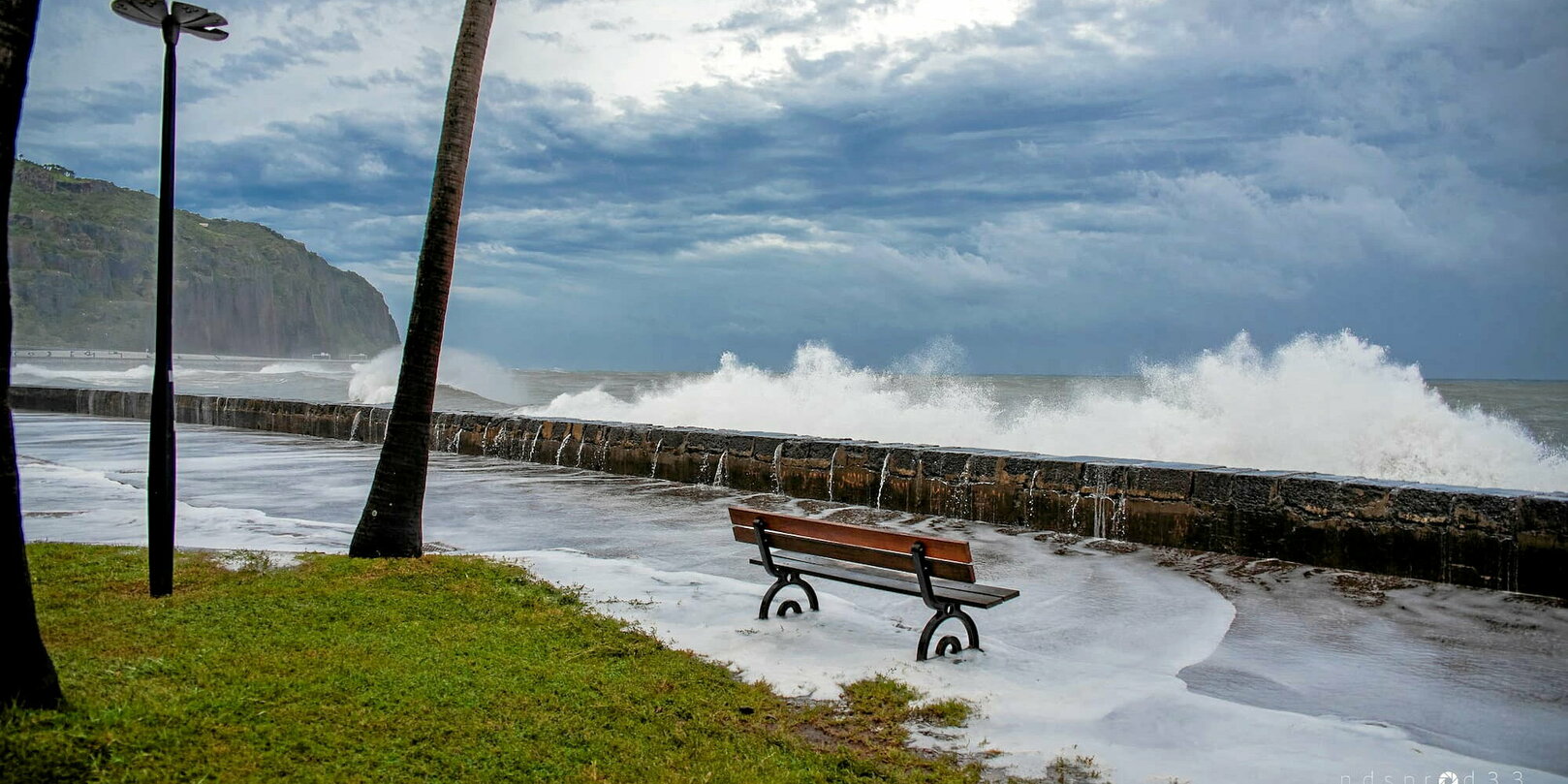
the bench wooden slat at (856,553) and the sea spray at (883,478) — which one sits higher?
the sea spray at (883,478)

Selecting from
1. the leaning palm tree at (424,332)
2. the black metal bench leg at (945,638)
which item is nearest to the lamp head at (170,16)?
the leaning palm tree at (424,332)

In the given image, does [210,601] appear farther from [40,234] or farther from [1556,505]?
[40,234]

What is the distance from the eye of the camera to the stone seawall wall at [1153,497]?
6.71m

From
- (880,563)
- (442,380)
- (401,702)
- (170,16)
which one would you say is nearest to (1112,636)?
(880,563)

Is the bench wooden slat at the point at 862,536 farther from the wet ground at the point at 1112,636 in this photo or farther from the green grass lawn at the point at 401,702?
the green grass lawn at the point at 401,702

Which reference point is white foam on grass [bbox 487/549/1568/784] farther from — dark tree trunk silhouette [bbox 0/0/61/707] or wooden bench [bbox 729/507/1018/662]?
dark tree trunk silhouette [bbox 0/0/61/707]

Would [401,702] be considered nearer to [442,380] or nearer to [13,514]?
[13,514]

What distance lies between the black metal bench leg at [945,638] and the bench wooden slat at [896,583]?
7 centimetres

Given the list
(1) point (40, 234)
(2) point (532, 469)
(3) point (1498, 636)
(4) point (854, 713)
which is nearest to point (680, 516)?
(2) point (532, 469)

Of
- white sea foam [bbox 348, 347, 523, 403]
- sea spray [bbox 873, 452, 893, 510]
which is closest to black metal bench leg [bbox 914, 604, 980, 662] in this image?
sea spray [bbox 873, 452, 893, 510]

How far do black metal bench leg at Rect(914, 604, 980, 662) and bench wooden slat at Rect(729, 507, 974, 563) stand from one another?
292 mm

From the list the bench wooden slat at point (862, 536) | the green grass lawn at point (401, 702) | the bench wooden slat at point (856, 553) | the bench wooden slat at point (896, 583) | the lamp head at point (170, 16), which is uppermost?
the lamp head at point (170, 16)

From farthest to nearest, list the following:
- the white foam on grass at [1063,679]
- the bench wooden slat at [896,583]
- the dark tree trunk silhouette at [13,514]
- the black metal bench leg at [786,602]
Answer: the black metal bench leg at [786,602] < the bench wooden slat at [896,583] < the white foam on grass at [1063,679] < the dark tree trunk silhouette at [13,514]

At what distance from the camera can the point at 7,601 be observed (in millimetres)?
3289
